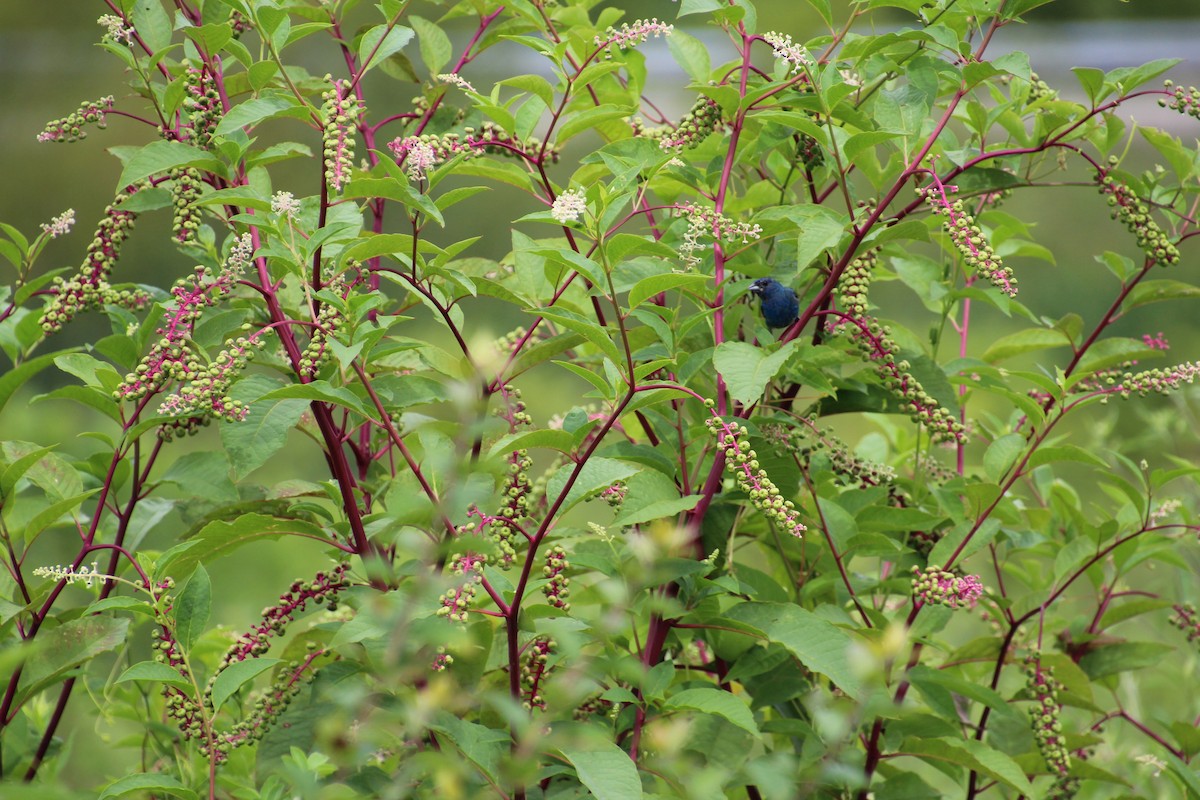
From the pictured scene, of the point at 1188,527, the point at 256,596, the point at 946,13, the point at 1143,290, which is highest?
the point at 946,13

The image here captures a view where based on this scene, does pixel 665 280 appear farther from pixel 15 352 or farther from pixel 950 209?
pixel 15 352

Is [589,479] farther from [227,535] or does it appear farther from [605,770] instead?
[227,535]

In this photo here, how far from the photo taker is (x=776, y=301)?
0.96 metres

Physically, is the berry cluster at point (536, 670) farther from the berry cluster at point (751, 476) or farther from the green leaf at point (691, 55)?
the green leaf at point (691, 55)

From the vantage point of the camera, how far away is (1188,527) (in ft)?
3.28

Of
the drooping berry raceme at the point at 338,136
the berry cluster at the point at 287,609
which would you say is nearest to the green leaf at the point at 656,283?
the drooping berry raceme at the point at 338,136

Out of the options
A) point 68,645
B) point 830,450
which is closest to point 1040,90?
point 830,450

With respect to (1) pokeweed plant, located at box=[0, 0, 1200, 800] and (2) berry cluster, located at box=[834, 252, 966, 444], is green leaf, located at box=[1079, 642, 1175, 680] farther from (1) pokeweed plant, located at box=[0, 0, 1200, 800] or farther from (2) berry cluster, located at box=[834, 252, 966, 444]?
(2) berry cluster, located at box=[834, 252, 966, 444]

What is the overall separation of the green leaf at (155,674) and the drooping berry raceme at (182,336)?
18 centimetres

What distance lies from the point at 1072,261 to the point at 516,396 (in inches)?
138

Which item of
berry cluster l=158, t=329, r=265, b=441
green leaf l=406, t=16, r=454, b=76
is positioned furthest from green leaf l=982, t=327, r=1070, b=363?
berry cluster l=158, t=329, r=265, b=441

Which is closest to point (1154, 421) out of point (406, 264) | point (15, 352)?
point (406, 264)

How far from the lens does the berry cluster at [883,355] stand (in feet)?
2.91

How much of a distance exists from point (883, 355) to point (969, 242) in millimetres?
127
